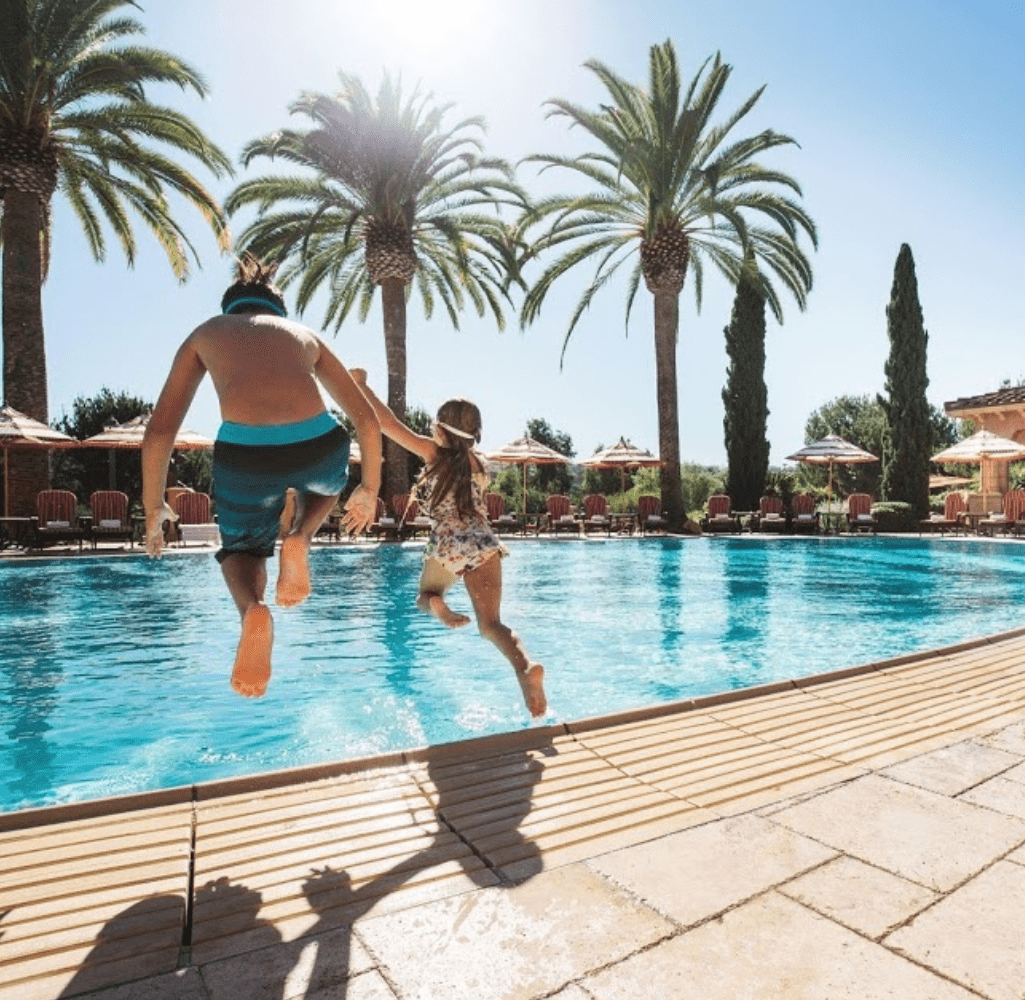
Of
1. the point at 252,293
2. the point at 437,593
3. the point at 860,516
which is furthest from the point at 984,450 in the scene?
the point at 252,293

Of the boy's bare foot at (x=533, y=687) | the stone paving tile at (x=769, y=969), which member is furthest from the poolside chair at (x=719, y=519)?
the stone paving tile at (x=769, y=969)

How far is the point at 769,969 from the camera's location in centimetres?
168

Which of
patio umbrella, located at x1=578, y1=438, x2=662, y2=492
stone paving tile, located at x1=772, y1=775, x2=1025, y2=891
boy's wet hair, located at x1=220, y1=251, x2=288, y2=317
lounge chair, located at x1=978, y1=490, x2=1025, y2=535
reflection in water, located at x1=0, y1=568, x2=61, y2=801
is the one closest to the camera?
stone paving tile, located at x1=772, y1=775, x2=1025, y2=891

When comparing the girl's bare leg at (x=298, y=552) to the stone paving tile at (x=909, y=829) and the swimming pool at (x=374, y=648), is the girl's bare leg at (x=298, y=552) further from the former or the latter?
the swimming pool at (x=374, y=648)

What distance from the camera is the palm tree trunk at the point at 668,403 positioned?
21.7 meters

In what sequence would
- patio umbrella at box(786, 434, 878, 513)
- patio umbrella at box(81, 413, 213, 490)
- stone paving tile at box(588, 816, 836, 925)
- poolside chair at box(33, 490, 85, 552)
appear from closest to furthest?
stone paving tile at box(588, 816, 836, 925)
poolside chair at box(33, 490, 85, 552)
patio umbrella at box(81, 413, 213, 490)
patio umbrella at box(786, 434, 878, 513)

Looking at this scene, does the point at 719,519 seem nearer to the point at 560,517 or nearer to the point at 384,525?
the point at 560,517

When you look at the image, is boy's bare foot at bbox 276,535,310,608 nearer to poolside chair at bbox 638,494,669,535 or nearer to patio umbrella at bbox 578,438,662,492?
poolside chair at bbox 638,494,669,535

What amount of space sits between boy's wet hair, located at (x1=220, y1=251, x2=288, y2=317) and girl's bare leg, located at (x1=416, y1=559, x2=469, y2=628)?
1.32 meters

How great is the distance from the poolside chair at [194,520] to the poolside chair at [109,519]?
3.78 ft

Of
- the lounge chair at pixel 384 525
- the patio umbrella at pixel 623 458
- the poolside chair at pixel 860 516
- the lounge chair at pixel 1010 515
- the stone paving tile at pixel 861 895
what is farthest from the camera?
the patio umbrella at pixel 623 458

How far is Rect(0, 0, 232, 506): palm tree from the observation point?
15.1 m

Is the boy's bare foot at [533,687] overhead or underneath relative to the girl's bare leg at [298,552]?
underneath

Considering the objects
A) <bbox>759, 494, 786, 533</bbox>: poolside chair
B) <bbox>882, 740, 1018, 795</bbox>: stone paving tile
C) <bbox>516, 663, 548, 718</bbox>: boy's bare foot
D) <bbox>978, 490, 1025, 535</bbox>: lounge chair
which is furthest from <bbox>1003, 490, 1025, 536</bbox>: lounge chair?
<bbox>516, 663, 548, 718</bbox>: boy's bare foot
